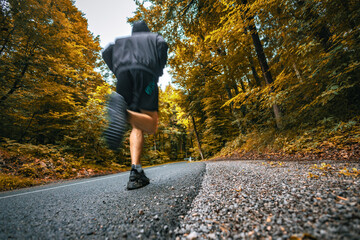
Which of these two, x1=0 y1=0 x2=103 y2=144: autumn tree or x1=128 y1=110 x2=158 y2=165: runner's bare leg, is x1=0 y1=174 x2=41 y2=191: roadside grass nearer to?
x1=0 y1=0 x2=103 y2=144: autumn tree

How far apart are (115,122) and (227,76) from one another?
675cm

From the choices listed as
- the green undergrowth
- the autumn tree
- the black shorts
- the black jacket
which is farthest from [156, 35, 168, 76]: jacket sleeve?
the autumn tree

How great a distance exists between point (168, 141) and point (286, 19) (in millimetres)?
22277

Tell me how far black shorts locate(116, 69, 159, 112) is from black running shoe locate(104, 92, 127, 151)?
11cm

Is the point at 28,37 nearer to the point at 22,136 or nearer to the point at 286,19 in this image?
the point at 22,136

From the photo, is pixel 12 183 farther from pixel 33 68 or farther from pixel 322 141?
pixel 322 141

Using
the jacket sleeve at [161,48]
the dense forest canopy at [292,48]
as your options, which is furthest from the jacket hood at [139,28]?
the dense forest canopy at [292,48]

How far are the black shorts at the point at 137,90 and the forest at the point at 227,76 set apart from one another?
0.83ft

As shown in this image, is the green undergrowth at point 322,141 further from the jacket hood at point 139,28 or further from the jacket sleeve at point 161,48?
the jacket hood at point 139,28

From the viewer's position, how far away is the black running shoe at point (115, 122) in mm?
1585

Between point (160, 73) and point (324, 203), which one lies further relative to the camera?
point (160, 73)

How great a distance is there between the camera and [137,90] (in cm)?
172

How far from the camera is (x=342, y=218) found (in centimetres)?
52

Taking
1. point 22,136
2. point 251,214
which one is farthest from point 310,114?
point 22,136
